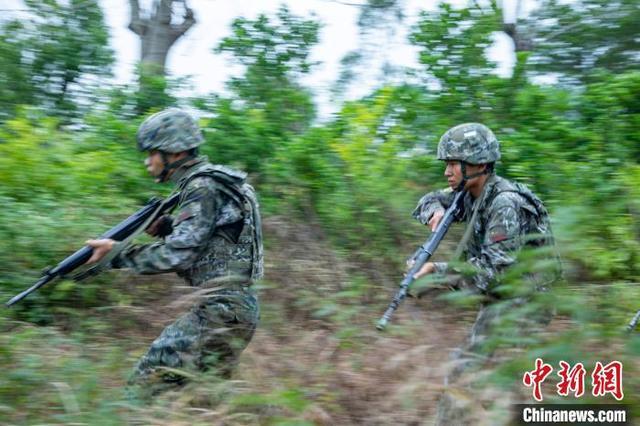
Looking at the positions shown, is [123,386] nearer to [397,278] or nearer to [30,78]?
[397,278]

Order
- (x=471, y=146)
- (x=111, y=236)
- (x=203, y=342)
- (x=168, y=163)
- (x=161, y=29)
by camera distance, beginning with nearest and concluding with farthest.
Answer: (x=203, y=342), (x=111, y=236), (x=168, y=163), (x=471, y=146), (x=161, y=29)

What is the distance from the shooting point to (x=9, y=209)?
617 centimetres

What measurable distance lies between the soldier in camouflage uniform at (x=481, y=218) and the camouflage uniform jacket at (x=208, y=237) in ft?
3.33

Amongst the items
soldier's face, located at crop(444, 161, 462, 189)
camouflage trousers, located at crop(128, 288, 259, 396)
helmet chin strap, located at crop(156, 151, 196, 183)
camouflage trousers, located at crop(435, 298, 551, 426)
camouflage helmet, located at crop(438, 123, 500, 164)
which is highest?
camouflage helmet, located at crop(438, 123, 500, 164)

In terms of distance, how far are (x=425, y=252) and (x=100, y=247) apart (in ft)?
6.04

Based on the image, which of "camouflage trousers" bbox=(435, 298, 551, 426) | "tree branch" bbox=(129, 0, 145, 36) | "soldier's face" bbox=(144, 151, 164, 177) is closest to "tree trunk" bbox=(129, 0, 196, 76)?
"tree branch" bbox=(129, 0, 145, 36)

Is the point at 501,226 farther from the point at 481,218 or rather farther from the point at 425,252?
the point at 425,252

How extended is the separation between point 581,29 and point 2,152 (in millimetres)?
7889

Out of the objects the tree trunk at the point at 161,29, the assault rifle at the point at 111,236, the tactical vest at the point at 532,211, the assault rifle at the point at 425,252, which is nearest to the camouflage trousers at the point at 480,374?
the assault rifle at the point at 425,252

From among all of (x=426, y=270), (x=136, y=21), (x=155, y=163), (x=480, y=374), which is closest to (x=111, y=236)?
(x=155, y=163)

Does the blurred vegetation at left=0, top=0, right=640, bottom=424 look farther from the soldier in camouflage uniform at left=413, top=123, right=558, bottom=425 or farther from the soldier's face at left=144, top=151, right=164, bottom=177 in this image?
the soldier's face at left=144, top=151, right=164, bottom=177

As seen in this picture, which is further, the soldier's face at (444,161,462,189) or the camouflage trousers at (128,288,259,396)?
the soldier's face at (444,161,462,189)

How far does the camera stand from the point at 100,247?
4.74 m

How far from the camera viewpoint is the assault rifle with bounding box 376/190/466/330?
4602 millimetres
